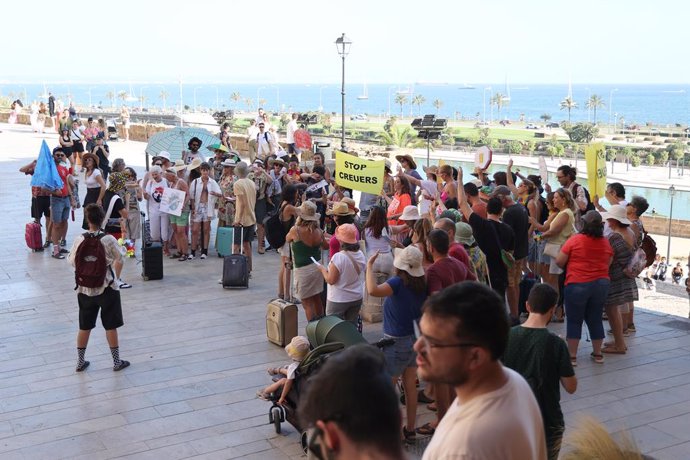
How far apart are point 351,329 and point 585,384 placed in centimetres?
255

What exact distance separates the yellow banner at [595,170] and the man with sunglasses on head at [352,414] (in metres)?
8.78

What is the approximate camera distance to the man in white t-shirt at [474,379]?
2.66 metres

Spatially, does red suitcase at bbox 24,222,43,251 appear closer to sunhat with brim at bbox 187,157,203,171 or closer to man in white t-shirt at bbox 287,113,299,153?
sunhat with brim at bbox 187,157,203,171

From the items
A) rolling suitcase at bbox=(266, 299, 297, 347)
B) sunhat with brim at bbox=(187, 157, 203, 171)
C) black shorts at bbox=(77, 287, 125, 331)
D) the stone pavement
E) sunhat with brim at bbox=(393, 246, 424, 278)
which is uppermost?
sunhat with brim at bbox=(187, 157, 203, 171)

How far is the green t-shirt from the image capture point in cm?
486

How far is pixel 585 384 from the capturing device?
25.7 feet

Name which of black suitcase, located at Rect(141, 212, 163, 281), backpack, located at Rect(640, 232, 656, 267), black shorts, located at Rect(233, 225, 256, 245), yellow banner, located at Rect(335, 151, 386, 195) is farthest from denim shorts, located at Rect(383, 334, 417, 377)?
black suitcase, located at Rect(141, 212, 163, 281)

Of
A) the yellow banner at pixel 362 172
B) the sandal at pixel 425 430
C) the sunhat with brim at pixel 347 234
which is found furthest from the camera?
the yellow banner at pixel 362 172

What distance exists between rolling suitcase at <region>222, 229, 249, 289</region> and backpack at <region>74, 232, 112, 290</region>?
3.64 meters

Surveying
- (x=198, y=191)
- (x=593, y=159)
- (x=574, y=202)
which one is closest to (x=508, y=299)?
(x=574, y=202)

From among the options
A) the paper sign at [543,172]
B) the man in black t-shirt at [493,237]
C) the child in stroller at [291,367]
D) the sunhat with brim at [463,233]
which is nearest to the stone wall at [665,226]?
the paper sign at [543,172]

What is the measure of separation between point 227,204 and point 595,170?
560 centimetres

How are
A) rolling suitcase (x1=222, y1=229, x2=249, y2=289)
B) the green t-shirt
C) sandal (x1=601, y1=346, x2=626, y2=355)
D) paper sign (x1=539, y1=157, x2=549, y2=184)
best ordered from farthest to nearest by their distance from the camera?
rolling suitcase (x1=222, y1=229, x2=249, y2=289) < paper sign (x1=539, y1=157, x2=549, y2=184) < sandal (x1=601, y1=346, x2=626, y2=355) < the green t-shirt

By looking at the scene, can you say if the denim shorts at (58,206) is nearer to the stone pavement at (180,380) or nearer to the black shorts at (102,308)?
the stone pavement at (180,380)
